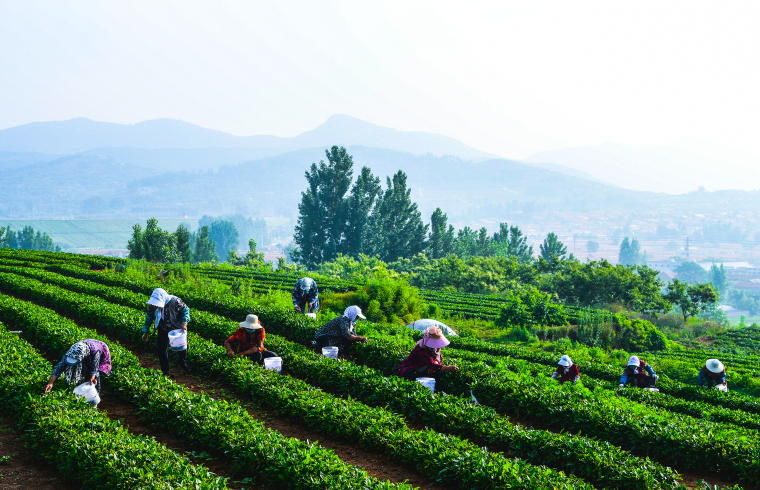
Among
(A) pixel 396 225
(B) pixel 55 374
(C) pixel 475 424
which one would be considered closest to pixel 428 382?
(C) pixel 475 424

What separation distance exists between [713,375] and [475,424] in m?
7.85

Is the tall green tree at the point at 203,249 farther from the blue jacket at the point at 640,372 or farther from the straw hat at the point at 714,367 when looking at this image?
the straw hat at the point at 714,367

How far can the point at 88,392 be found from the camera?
30.1 ft

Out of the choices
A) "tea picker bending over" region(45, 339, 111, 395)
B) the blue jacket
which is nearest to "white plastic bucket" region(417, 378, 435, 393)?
the blue jacket

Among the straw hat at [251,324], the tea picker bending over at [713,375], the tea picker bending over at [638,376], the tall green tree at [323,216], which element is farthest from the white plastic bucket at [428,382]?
the tall green tree at [323,216]

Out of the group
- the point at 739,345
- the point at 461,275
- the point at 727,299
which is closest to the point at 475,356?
the point at 739,345

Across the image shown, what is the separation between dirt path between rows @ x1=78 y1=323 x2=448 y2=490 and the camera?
314 inches

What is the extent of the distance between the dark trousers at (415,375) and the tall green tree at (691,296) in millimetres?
28486

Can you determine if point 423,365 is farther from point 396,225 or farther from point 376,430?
point 396,225

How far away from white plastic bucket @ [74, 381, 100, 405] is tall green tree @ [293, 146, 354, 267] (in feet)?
185

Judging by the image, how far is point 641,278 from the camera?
35750 millimetres

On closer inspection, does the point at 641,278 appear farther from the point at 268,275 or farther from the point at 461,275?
the point at 268,275

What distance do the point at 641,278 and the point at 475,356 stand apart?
2613 centimetres

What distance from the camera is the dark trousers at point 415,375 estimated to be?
11273 mm
